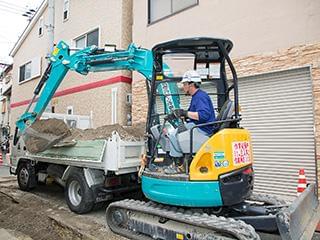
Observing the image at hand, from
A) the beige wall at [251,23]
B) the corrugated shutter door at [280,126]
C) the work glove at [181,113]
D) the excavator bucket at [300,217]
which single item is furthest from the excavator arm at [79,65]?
the excavator bucket at [300,217]

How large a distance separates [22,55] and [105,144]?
1730 cm

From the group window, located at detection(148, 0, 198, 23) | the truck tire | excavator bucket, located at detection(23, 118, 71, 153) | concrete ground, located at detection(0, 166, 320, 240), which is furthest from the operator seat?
window, located at detection(148, 0, 198, 23)

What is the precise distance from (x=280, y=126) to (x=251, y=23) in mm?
2794

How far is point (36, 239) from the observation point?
16.5ft

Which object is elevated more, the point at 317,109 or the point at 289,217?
the point at 317,109

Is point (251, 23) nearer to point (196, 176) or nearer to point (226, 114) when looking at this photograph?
point (226, 114)

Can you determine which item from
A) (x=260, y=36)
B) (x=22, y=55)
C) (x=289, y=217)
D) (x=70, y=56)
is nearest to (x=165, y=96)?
(x=289, y=217)

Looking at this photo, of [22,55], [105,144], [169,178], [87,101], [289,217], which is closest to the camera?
[289,217]

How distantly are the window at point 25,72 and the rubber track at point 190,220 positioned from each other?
53.9 feet

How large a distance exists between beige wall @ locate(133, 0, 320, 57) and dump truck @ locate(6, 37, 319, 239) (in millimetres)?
3146

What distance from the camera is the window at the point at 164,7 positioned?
998 centimetres

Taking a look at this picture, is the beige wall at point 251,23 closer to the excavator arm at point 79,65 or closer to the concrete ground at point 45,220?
the excavator arm at point 79,65

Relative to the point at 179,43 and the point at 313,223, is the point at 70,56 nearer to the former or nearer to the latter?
the point at 179,43

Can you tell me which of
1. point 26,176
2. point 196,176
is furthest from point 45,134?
point 196,176
